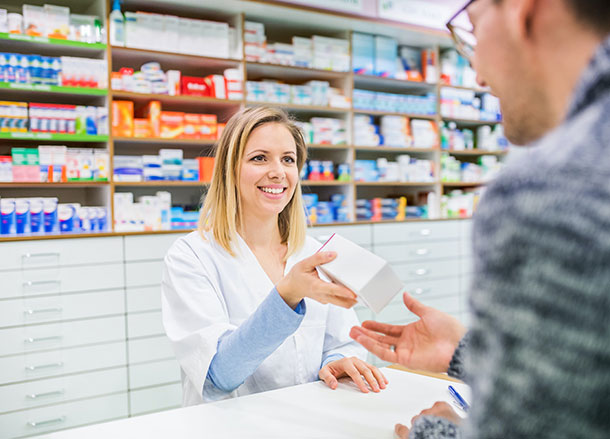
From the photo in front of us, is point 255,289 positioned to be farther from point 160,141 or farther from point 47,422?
point 160,141

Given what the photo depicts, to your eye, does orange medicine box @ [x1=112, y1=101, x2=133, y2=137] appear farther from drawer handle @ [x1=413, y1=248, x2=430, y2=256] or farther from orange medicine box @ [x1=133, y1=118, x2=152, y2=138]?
drawer handle @ [x1=413, y1=248, x2=430, y2=256]

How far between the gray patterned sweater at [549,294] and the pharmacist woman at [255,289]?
74 centimetres

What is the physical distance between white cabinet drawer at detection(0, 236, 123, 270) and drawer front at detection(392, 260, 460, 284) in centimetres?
222

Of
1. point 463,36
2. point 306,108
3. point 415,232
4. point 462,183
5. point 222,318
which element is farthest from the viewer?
point 462,183

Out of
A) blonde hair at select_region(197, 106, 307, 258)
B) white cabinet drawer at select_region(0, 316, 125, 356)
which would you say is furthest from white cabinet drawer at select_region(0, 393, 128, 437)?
blonde hair at select_region(197, 106, 307, 258)

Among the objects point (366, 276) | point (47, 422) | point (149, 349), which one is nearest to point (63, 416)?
point (47, 422)

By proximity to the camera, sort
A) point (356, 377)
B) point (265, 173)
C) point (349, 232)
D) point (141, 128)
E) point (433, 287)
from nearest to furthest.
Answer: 1. point (356, 377)
2. point (265, 173)
3. point (141, 128)
4. point (349, 232)
5. point (433, 287)

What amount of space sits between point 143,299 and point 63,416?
82 cm

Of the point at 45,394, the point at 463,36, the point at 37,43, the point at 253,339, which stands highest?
the point at 37,43

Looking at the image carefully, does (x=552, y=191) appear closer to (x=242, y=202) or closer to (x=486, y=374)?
(x=486, y=374)

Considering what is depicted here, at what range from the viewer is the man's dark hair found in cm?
49

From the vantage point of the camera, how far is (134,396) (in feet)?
10.8

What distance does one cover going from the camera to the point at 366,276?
108 cm

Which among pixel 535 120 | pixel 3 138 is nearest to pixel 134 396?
pixel 3 138
